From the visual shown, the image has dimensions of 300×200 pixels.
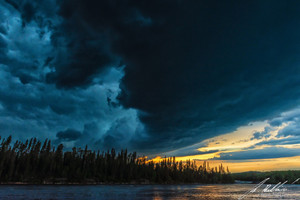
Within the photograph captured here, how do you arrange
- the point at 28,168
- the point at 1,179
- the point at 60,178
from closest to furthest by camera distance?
the point at 1,179 < the point at 28,168 < the point at 60,178

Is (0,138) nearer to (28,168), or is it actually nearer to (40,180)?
(28,168)

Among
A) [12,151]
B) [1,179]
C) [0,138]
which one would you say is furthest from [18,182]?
[0,138]

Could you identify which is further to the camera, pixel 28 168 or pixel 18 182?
pixel 28 168

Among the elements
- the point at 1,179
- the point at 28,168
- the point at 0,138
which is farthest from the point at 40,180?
the point at 0,138

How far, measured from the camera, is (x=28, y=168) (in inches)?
7146

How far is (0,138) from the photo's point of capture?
616 feet

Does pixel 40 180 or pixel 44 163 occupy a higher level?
pixel 44 163

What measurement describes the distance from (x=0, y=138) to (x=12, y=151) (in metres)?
18.2

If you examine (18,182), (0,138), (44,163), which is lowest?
(18,182)

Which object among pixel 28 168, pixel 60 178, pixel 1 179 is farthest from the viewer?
pixel 60 178

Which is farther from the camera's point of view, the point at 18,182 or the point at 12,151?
the point at 12,151

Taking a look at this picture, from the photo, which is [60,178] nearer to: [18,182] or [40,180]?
[40,180]

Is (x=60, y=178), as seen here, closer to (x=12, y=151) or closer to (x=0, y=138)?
(x=12, y=151)

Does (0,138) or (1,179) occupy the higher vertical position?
(0,138)
